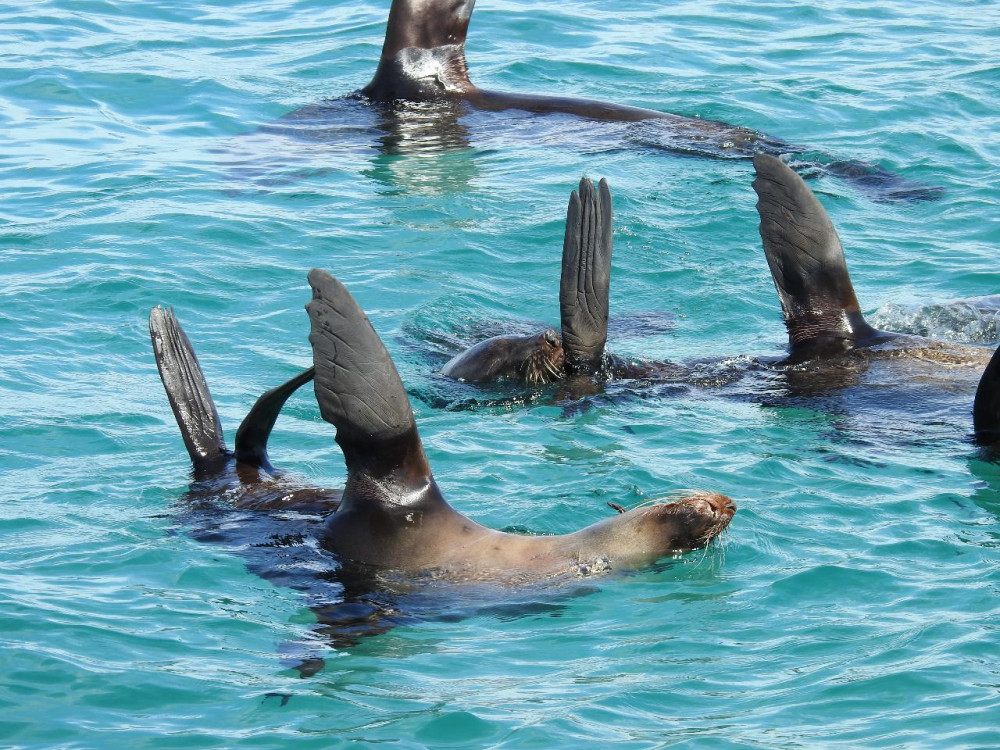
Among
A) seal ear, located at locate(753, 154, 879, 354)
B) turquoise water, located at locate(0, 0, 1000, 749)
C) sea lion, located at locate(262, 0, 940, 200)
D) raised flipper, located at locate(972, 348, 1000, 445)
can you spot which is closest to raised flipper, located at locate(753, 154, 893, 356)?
seal ear, located at locate(753, 154, 879, 354)

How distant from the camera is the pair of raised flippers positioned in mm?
7414

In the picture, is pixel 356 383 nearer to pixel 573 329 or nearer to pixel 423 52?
pixel 573 329

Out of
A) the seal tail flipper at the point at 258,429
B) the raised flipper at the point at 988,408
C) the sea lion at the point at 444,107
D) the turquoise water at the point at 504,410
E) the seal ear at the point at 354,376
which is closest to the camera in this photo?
the turquoise water at the point at 504,410

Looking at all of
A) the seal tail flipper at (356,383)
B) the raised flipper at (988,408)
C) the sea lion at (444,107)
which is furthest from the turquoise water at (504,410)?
the seal tail flipper at (356,383)

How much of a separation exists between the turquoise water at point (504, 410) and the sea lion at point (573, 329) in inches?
7.5

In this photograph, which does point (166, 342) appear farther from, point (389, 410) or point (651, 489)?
point (651, 489)

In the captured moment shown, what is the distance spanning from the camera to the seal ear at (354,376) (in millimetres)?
5293

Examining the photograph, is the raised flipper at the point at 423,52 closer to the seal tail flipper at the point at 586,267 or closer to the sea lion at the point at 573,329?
the sea lion at the point at 573,329

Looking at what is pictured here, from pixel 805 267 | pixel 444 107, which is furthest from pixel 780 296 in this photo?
pixel 444 107

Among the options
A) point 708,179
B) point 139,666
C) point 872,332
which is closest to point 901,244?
point 708,179

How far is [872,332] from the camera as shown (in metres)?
8.04

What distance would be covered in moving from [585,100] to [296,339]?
5.00 metres

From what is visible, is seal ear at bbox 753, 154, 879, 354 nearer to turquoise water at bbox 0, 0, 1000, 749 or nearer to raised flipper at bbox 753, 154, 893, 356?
raised flipper at bbox 753, 154, 893, 356

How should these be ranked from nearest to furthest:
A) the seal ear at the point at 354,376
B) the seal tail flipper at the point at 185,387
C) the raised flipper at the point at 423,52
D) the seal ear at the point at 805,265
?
1. the seal ear at the point at 354,376
2. the seal tail flipper at the point at 185,387
3. the seal ear at the point at 805,265
4. the raised flipper at the point at 423,52
